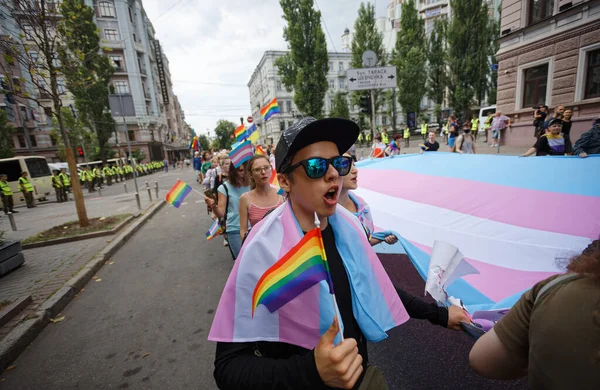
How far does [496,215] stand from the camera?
11.6ft

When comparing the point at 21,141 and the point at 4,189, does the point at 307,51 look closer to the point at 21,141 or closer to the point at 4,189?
the point at 4,189

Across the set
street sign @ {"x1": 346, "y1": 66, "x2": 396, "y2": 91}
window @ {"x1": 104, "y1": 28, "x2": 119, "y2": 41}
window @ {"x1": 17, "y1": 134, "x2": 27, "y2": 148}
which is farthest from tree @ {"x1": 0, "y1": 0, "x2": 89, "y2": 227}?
window @ {"x1": 17, "y1": 134, "x2": 27, "y2": 148}

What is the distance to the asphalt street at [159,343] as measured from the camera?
8.89 ft

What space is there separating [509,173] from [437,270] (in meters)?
3.15

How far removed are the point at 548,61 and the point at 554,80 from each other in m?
1.01

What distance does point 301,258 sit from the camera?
0.96 metres

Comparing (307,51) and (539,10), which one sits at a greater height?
(307,51)

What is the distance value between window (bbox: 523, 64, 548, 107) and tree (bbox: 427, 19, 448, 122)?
20.9 meters

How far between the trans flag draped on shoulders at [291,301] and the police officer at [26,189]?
20.4 metres

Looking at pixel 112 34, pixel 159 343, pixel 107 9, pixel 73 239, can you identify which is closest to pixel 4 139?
pixel 112 34

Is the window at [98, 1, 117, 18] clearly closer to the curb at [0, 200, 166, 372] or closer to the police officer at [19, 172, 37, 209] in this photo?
the police officer at [19, 172, 37, 209]

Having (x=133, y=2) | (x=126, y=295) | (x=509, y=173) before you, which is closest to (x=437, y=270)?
(x=509, y=173)

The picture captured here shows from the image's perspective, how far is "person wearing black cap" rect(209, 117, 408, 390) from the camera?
995 mm

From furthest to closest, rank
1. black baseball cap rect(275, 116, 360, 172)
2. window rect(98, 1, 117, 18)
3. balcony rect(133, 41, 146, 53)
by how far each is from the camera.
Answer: balcony rect(133, 41, 146, 53) → window rect(98, 1, 117, 18) → black baseball cap rect(275, 116, 360, 172)
